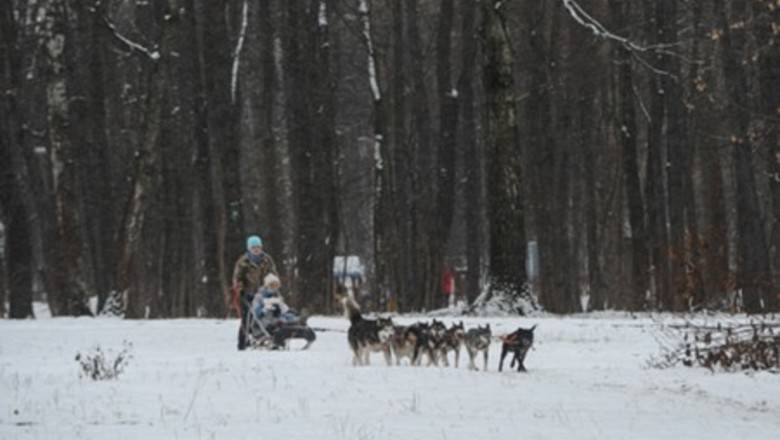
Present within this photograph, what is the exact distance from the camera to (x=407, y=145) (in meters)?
39.6

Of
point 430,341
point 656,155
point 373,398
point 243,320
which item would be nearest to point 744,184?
point 656,155

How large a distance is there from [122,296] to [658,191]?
47.6 ft

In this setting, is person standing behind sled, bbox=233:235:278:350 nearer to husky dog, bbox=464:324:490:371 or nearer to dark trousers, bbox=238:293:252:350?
dark trousers, bbox=238:293:252:350

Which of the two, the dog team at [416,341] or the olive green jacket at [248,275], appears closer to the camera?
the dog team at [416,341]

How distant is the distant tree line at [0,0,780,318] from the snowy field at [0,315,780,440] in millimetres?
8401

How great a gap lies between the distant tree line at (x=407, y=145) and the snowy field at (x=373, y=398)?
331 inches

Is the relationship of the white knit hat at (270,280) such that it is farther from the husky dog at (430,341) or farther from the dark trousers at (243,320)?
the husky dog at (430,341)

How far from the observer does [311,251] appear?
111 feet

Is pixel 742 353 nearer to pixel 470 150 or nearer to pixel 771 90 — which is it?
pixel 771 90

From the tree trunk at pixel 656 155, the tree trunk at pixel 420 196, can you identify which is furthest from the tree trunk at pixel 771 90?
the tree trunk at pixel 420 196

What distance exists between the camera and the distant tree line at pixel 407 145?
98.3 feet

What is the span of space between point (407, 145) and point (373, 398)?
2607 cm

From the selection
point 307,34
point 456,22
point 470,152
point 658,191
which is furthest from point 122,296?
point 456,22

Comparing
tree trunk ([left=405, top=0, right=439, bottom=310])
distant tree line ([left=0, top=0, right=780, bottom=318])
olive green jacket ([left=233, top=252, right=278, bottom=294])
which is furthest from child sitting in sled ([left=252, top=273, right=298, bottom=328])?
tree trunk ([left=405, top=0, right=439, bottom=310])
